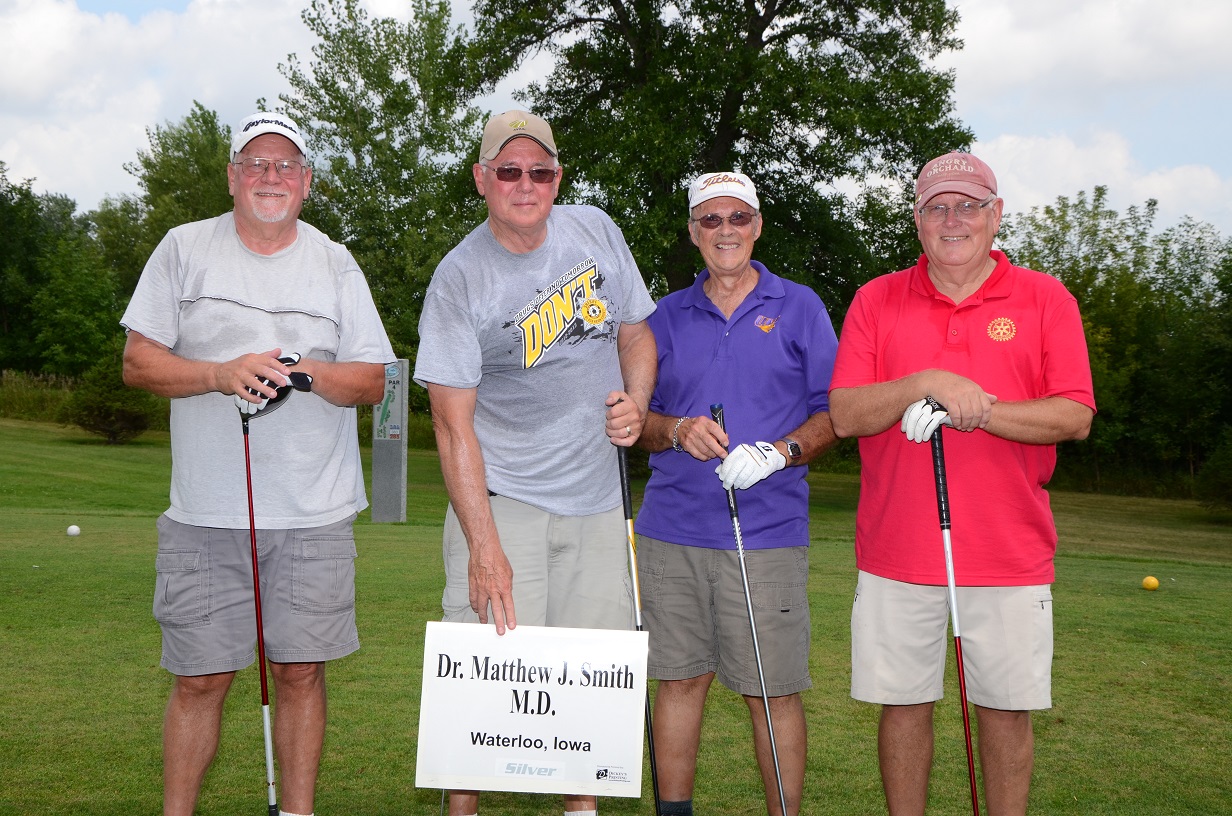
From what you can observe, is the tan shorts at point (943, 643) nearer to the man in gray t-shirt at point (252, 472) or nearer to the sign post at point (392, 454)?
the man in gray t-shirt at point (252, 472)

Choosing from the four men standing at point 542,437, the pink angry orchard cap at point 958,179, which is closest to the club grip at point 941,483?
the four men standing at point 542,437

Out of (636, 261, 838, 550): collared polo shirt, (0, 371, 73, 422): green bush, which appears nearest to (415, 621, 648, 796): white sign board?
(636, 261, 838, 550): collared polo shirt

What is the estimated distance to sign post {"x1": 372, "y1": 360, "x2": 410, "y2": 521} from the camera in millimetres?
14336

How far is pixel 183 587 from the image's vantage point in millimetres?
3285

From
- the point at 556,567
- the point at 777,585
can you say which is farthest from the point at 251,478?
the point at 777,585

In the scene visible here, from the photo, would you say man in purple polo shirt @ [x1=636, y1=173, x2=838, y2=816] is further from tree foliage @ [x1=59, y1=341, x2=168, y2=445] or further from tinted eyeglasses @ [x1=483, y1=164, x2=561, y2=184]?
tree foliage @ [x1=59, y1=341, x2=168, y2=445]

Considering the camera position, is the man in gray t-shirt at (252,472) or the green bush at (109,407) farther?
the green bush at (109,407)

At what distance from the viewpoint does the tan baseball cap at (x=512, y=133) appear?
3.33m

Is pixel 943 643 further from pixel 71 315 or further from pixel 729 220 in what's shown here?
pixel 71 315

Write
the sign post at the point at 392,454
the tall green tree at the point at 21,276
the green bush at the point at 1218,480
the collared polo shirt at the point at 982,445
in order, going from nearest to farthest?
the collared polo shirt at the point at 982,445 → the sign post at the point at 392,454 → the green bush at the point at 1218,480 → the tall green tree at the point at 21,276

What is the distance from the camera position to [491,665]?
308 cm

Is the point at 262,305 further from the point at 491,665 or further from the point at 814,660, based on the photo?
the point at 814,660

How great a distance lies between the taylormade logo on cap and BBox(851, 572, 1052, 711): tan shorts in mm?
2219

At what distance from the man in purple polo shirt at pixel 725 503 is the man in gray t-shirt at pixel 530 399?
0.67 feet
